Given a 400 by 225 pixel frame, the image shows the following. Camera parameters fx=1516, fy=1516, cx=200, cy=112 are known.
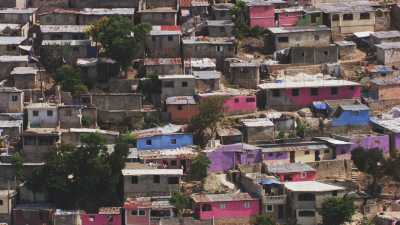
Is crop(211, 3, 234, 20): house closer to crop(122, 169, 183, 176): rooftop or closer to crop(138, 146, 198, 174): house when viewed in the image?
crop(138, 146, 198, 174): house

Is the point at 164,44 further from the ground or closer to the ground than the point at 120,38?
closer to the ground

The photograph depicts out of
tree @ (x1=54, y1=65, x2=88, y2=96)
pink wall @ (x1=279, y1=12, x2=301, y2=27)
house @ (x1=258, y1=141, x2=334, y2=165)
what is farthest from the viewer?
pink wall @ (x1=279, y1=12, x2=301, y2=27)

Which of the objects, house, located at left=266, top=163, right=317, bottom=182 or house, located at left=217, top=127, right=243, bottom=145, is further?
house, located at left=217, top=127, right=243, bottom=145

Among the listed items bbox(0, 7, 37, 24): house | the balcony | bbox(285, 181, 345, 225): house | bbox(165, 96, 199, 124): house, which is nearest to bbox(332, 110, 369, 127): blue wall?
bbox(285, 181, 345, 225): house

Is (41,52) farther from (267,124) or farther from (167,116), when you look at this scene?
(267,124)

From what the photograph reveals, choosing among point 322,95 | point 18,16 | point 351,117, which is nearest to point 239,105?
point 322,95

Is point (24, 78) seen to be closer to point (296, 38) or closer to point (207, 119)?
point (207, 119)
